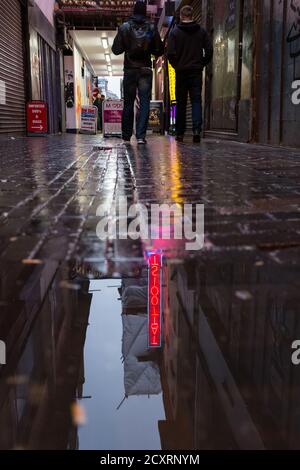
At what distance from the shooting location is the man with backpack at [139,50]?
9.55m

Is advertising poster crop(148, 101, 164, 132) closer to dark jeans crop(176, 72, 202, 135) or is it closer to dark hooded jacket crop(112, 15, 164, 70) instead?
dark jeans crop(176, 72, 202, 135)

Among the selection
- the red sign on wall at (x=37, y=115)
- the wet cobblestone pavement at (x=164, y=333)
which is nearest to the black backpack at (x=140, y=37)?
the red sign on wall at (x=37, y=115)

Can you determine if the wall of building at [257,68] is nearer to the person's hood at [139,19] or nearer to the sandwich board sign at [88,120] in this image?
the person's hood at [139,19]

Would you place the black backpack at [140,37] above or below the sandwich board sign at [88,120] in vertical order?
above

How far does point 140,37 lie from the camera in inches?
375

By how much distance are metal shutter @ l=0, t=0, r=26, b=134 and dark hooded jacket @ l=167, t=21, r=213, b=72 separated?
5.20m

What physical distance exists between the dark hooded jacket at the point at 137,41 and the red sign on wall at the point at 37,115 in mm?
6650

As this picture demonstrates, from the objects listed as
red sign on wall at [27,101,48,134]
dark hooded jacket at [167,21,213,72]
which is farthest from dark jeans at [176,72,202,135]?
red sign on wall at [27,101,48,134]

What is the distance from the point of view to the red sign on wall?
52.1 ft

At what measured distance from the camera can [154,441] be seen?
987mm

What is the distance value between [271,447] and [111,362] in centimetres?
49

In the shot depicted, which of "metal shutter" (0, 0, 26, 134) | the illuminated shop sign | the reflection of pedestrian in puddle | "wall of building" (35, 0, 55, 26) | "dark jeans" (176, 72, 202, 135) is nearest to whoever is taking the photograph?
the reflection of pedestrian in puddle

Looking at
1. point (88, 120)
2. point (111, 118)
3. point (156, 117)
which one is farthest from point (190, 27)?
point (88, 120)

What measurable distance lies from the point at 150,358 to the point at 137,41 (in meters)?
8.93
